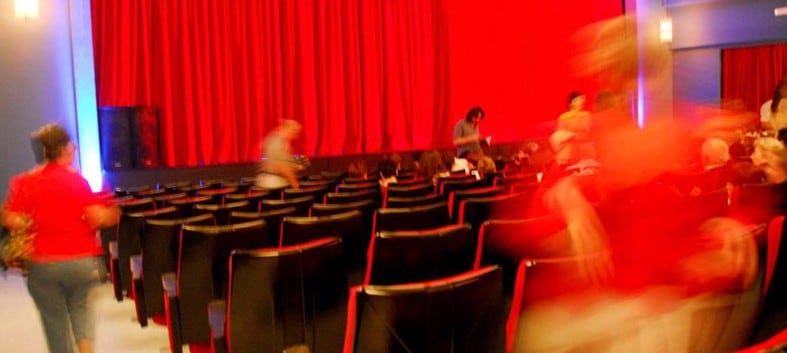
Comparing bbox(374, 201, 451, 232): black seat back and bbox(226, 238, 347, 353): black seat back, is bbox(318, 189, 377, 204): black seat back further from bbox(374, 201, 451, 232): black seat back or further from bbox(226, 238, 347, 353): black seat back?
bbox(226, 238, 347, 353): black seat back

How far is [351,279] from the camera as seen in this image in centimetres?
376

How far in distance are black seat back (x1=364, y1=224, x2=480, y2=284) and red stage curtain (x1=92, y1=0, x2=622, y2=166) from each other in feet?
31.3

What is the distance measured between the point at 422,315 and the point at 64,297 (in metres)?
2.22

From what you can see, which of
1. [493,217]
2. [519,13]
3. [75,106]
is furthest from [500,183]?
[519,13]

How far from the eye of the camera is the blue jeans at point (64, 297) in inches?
138

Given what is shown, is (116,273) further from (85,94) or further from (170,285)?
(85,94)

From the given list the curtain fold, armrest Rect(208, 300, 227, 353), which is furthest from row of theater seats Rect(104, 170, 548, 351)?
the curtain fold

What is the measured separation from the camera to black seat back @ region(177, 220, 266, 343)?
147 inches

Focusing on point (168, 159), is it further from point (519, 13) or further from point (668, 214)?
point (668, 214)

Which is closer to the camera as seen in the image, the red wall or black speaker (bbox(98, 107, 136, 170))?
black speaker (bbox(98, 107, 136, 170))

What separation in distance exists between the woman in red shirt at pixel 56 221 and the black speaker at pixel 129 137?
7619 mm

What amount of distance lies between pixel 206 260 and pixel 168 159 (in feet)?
29.4

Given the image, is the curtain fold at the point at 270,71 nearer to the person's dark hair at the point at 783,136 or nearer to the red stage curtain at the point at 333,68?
the red stage curtain at the point at 333,68

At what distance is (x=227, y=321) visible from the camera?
312 cm
